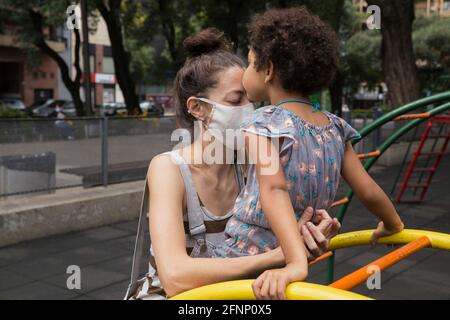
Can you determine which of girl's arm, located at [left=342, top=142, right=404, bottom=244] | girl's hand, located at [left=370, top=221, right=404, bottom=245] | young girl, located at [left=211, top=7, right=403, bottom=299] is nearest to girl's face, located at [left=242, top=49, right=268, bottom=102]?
young girl, located at [left=211, top=7, right=403, bottom=299]

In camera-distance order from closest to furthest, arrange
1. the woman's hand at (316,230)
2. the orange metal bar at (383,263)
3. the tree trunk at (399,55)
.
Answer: the woman's hand at (316,230) < the orange metal bar at (383,263) < the tree trunk at (399,55)

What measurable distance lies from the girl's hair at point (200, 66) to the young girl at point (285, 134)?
166 millimetres

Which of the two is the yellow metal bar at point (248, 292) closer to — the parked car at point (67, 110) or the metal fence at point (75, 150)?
the metal fence at point (75, 150)

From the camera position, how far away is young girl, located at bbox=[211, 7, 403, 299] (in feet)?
4.75

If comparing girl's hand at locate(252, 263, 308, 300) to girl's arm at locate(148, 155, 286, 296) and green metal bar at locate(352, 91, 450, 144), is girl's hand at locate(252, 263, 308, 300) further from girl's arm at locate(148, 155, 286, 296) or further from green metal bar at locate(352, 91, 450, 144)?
green metal bar at locate(352, 91, 450, 144)

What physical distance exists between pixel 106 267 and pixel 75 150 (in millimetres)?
2007

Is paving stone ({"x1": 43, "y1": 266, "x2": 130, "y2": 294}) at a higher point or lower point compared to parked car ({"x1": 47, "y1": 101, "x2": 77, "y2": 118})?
lower

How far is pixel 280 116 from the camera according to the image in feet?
4.92

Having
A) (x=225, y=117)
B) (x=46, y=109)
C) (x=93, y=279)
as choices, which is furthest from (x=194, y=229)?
(x=46, y=109)

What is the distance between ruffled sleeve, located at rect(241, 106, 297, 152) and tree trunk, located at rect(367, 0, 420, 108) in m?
11.5

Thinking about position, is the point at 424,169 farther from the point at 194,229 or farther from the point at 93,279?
the point at 194,229

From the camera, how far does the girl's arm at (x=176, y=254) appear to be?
1.44m

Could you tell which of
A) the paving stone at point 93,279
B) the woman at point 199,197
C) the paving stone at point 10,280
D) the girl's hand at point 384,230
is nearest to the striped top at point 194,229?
the woman at point 199,197
